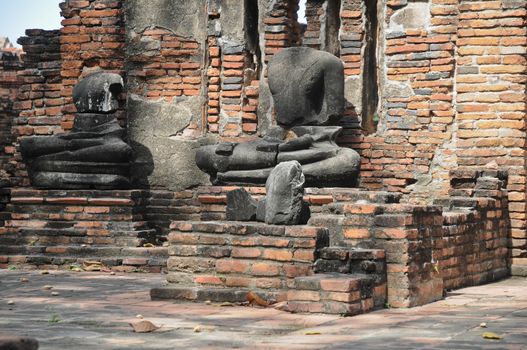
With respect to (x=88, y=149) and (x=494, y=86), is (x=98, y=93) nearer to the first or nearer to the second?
(x=88, y=149)

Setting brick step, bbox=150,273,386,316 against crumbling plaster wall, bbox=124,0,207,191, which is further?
crumbling plaster wall, bbox=124,0,207,191

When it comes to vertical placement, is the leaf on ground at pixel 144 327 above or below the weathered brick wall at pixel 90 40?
below

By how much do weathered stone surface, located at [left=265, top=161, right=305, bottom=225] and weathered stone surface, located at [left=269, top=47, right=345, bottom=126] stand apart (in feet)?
11.3

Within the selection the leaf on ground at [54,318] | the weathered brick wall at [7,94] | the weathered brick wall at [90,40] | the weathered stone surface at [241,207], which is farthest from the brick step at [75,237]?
the weathered brick wall at [7,94]

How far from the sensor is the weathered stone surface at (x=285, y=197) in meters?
7.91

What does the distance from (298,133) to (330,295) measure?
457 centimetres

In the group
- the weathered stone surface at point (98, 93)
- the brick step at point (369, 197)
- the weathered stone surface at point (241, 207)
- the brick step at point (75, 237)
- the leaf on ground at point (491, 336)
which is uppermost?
the weathered stone surface at point (98, 93)

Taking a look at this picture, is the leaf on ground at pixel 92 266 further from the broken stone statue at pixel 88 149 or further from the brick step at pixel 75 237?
the broken stone statue at pixel 88 149

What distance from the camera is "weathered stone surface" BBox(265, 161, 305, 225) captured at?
7914mm

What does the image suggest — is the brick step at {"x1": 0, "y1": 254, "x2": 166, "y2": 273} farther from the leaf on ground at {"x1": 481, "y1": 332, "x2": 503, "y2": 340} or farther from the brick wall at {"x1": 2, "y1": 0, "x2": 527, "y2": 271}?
the leaf on ground at {"x1": 481, "y1": 332, "x2": 503, "y2": 340}

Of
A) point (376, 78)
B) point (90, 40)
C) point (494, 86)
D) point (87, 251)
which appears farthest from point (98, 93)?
point (494, 86)

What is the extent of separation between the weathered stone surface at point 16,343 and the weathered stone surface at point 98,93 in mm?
7478

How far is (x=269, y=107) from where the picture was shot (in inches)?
488

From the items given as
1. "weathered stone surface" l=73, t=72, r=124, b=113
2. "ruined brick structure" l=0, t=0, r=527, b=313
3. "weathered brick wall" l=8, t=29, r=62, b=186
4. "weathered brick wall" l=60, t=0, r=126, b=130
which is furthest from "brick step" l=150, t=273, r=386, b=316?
"weathered brick wall" l=8, t=29, r=62, b=186
